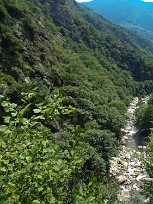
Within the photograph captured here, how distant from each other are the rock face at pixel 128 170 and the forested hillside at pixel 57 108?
152 centimetres

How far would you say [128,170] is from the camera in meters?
33.2

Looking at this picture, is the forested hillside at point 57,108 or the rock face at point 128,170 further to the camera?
the rock face at point 128,170

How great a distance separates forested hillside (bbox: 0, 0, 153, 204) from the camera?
13.0 ft

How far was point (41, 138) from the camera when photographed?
4617mm

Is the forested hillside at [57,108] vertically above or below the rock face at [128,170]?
above

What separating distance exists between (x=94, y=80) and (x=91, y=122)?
1034 inches

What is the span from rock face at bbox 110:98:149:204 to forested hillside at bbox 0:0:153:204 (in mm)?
1522

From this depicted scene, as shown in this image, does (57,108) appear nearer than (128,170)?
Yes

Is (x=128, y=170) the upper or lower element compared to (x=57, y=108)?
lower

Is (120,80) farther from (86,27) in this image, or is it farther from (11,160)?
(11,160)

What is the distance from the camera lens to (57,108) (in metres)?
3.77

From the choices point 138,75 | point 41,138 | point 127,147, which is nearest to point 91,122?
point 127,147

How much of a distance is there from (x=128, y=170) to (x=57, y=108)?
30.9m

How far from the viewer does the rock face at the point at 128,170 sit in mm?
26600
